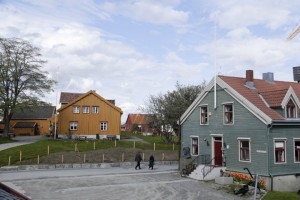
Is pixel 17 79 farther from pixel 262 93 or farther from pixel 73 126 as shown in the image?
pixel 262 93

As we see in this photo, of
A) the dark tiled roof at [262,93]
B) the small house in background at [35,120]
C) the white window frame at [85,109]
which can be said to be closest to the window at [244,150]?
the dark tiled roof at [262,93]

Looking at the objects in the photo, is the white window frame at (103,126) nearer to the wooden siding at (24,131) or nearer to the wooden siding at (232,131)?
the wooden siding at (24,131)

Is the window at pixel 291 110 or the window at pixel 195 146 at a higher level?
the window at pixel 291 110

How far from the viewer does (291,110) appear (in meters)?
29.0

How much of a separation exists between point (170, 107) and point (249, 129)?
2567cm

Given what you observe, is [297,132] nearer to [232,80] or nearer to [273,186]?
[273,186]

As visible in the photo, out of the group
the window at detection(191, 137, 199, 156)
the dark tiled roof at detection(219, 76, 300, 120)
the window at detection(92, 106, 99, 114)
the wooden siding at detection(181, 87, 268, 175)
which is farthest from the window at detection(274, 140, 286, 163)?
the window at detection(92, 106, 99, 114)

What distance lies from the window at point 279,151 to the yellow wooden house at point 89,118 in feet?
110

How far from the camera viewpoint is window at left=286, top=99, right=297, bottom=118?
28.7 meters

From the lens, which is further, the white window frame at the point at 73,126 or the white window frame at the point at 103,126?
the white window frame at the point at 103,126

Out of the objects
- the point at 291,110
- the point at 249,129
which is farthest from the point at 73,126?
the point at 291,110

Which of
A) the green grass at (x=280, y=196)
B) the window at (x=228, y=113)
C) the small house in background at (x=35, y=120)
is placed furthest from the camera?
the small house in background at (x=35, y=120)

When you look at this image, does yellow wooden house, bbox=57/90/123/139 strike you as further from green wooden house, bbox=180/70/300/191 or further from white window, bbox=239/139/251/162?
white window, bbox=239/139/251/162

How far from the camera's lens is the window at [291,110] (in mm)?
28692
